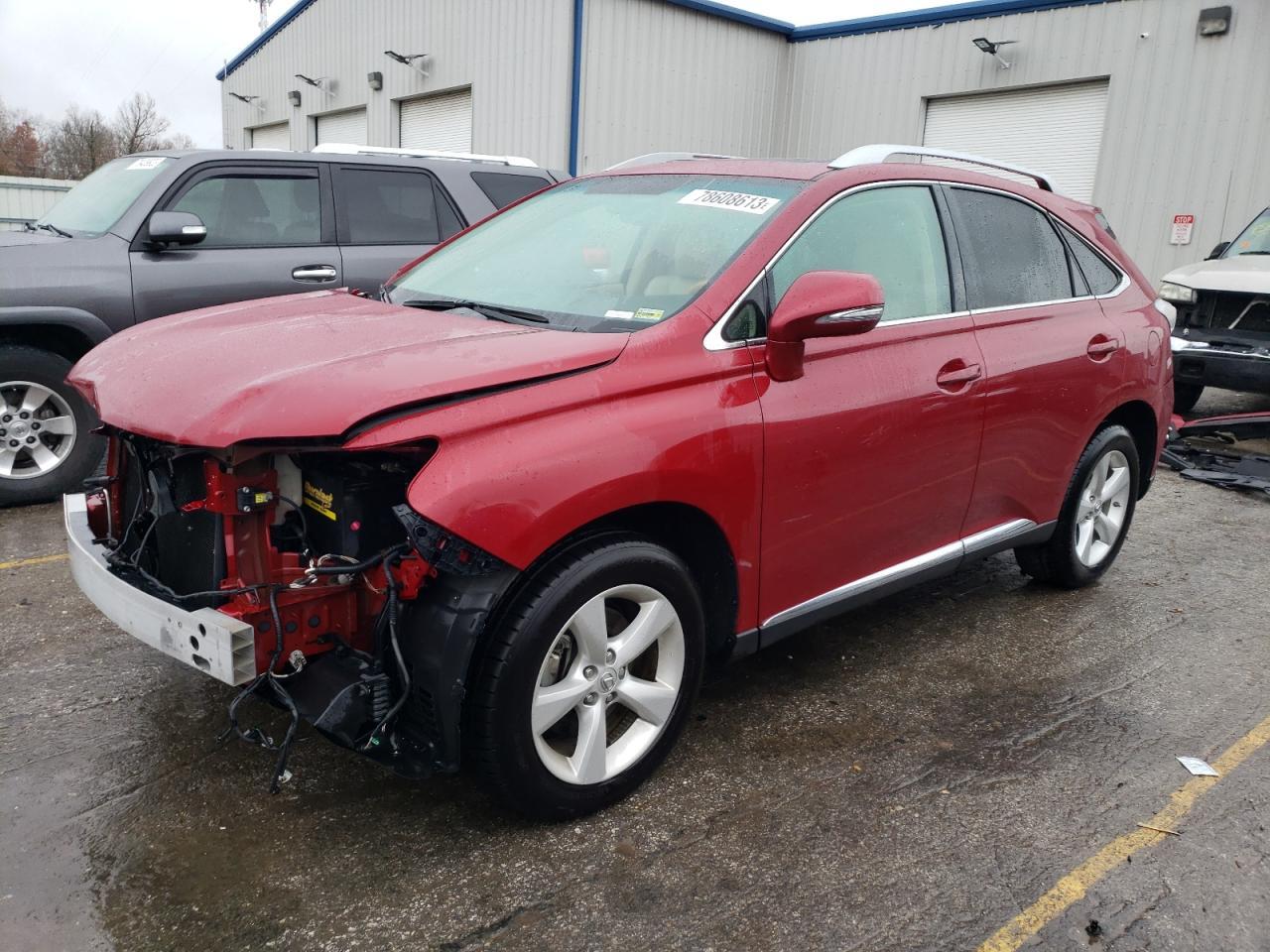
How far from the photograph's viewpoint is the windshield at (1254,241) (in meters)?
9.23

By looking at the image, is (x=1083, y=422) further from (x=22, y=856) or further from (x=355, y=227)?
(x=355, y=227)

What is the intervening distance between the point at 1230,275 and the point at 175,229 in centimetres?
814

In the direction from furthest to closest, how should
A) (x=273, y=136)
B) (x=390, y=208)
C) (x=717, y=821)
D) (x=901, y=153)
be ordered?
(x=273, y=136) → (x=390, y=208) → (x=901, y=153) → (x=717, y=821)

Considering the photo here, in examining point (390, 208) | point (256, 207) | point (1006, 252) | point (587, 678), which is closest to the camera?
point (587, 678)

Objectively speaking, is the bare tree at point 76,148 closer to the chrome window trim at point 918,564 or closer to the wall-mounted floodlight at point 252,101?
the wall-mounted floodlight at point 252,101

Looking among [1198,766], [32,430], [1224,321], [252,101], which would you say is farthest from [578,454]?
[252,101]

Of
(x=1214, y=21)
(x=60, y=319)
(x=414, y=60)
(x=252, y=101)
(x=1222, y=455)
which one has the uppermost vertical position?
(x=1214, y=21)

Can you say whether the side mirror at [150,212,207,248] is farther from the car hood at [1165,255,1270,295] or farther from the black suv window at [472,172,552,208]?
the car hood at [1165,255,1270,295]

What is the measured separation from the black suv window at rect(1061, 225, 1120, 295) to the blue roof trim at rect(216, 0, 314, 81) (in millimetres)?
18955

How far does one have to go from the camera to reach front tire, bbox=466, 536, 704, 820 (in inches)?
→ 97.0

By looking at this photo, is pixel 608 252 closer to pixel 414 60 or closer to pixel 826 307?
pixel 826 307

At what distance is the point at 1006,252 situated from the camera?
13.0 feet

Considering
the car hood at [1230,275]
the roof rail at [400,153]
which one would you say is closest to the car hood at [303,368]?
the roof rail at [400,153]

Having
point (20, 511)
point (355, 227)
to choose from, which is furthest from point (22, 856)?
point (355, 227)
